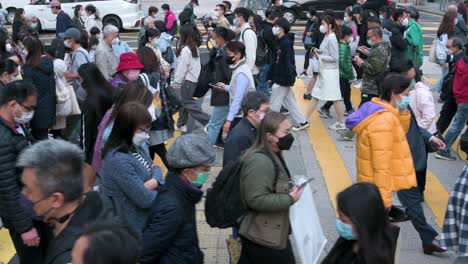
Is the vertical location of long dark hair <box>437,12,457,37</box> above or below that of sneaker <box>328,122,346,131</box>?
above

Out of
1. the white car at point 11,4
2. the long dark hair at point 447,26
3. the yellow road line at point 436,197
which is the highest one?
the long dark hair at point 447,26

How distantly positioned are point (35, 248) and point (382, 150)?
267 centimetres

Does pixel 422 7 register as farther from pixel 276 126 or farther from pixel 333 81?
pixel 276 126

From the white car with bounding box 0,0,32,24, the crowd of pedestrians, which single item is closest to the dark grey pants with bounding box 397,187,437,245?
the crowd of pedestrians

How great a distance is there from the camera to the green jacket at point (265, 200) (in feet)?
14.8

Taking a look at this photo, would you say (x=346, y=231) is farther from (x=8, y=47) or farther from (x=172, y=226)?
(x=8, y=47)

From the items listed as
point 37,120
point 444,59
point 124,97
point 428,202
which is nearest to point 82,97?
point 37,120

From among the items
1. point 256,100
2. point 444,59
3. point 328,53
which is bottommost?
point 444,59

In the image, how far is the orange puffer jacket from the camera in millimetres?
5355

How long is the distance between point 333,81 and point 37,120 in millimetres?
4568

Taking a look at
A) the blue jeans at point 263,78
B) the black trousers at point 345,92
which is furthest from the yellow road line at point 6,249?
the black trousers at point 345,92

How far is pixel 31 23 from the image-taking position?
597 inches

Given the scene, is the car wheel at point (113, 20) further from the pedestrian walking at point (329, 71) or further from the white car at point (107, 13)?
the pedestrian walking at point (329, 71)

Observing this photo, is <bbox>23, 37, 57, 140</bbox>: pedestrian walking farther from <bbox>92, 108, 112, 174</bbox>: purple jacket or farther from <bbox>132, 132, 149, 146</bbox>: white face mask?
<bbox>132, 132, 149, 146</bbox>: white face mask
